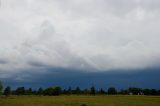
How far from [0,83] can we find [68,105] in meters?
41.8

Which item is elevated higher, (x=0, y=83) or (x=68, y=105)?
(x=0, y=83)

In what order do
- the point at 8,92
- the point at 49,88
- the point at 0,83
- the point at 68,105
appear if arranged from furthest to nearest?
1. the point at 49,88
2. the point at 8,92
3. the point at 0,83
4. the point at 68,105

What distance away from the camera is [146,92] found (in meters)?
200

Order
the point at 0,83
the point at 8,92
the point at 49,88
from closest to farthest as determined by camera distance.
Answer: the point at 0,83
the point at 8,92
the point at 49,88

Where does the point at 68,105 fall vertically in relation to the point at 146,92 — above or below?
below

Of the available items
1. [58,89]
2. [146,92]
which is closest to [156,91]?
[146,92]

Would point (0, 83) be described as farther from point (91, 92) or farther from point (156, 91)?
point (156, 91)

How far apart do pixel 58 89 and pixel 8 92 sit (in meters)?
30.6

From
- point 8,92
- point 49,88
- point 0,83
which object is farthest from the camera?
point 49,88

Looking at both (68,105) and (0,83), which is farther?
(0,83)

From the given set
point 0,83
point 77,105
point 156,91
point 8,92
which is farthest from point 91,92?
point 77,105

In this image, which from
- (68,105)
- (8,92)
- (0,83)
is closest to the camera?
(68,105)

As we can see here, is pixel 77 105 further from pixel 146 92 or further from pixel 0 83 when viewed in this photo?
pixel 146 92

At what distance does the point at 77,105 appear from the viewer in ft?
241
